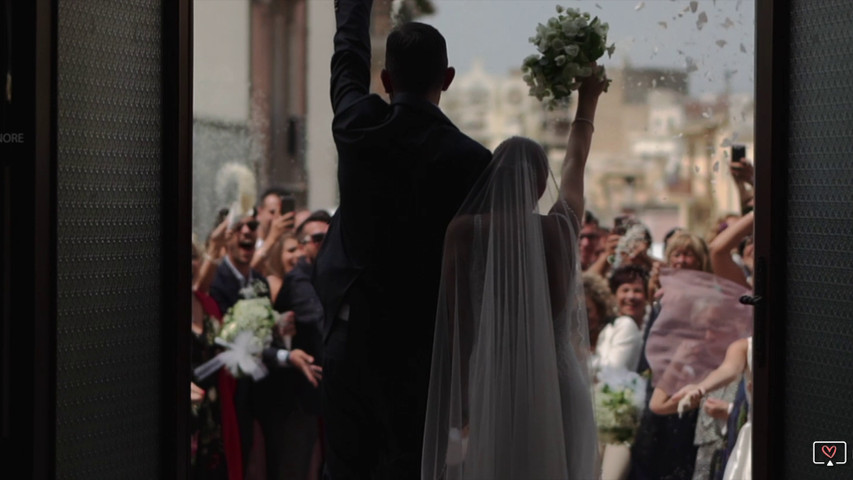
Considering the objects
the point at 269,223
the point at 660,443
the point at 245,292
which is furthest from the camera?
the point at 269,223

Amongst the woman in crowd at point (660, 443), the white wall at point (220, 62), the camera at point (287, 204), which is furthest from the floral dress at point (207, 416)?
the woman in crowd at point (660, 443)

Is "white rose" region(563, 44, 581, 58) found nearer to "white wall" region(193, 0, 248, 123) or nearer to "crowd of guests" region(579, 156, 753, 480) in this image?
"crowd of guests" region(579, 156, 753, 480)

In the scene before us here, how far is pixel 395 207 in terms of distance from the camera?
2.83 m

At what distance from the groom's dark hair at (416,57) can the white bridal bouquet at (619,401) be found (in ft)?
10.2

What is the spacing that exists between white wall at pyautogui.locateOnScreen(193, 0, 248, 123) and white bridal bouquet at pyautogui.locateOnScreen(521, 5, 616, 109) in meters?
3.94

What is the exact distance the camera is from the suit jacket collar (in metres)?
2.88

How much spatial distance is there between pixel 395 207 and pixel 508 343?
0.43 m

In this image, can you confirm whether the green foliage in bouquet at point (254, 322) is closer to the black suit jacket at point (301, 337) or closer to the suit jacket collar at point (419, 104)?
the black suit jacket at point (301, 337)

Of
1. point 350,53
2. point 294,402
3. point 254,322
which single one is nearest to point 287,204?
point 254,322

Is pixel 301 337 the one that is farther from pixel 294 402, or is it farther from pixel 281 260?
pixel 281 260

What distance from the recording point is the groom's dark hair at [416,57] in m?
2.88

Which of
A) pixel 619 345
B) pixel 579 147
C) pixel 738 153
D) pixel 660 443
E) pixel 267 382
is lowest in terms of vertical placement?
pixel 660 443

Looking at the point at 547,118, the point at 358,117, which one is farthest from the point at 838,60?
the point at 547,118
